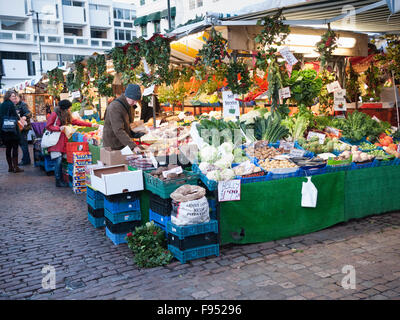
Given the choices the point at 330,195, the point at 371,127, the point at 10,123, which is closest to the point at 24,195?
the point at 10,123

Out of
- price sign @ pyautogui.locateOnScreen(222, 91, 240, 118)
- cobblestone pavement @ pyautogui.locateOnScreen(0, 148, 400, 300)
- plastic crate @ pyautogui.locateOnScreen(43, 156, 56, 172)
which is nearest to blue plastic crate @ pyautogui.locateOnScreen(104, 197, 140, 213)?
cobblestone pavement @ pyautogui.locateOnScreen(0, 148, 400, 300)

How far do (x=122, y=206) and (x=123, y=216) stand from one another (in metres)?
0.14

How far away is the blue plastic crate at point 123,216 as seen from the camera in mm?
4941

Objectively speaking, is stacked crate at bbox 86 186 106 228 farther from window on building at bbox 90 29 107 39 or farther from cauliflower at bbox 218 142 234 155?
window on building at bbox 90 29 107 39

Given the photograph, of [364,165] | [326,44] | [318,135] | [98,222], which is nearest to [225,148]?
[318,135]

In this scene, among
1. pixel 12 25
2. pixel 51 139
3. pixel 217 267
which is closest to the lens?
pixel 217 267

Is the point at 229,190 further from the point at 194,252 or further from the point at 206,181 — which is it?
the point at 194,252

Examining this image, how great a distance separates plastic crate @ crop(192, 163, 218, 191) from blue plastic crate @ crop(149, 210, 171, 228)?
24.2 inches

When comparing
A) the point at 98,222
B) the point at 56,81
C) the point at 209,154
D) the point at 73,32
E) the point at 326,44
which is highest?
the point at 73,32

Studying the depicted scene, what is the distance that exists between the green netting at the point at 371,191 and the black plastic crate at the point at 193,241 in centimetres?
218

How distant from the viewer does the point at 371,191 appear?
557 cm

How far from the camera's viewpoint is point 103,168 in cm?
557

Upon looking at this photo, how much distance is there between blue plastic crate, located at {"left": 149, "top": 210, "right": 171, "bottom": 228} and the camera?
458 cm

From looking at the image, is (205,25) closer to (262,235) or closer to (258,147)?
(258,147)
